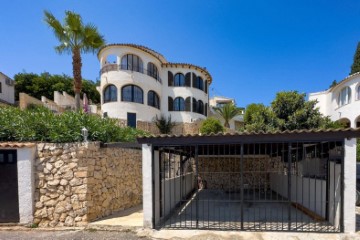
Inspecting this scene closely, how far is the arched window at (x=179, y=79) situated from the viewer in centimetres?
2502

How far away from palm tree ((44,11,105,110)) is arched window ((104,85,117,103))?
7604 mm

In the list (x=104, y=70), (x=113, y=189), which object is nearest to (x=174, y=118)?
(x=104, y=70)

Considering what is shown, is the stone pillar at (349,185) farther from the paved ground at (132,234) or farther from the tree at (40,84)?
the tree at (40,84)

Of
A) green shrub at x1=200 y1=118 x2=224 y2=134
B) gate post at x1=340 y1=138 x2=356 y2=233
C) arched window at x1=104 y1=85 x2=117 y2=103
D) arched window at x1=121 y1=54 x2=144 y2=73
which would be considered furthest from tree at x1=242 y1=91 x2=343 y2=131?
arched window at x1=104 y1=85 x2=117 y2=103

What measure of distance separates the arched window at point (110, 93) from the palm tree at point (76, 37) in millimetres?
7604

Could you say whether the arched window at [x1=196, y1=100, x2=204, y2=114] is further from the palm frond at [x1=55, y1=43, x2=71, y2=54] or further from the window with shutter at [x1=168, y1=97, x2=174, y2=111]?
the palm frond at [x1=55, y1=43, x2=71, y2=54]

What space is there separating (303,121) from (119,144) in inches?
499

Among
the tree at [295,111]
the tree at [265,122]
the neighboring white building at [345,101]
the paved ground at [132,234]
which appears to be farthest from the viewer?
the neighboring white building at [345,101]

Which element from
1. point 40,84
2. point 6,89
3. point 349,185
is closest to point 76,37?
point 349,185

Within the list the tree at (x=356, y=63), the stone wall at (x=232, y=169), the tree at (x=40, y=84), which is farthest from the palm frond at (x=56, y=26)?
the tree at (x=356, y=63)

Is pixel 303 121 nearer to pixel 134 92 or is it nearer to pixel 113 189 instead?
pixel 113 189

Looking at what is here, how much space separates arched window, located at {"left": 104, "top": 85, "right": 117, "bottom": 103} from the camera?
21484 millimetres

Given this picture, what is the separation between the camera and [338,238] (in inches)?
206

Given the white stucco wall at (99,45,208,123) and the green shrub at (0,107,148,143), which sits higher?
the white stucco wall at (99,45,208,123)
